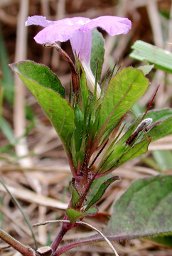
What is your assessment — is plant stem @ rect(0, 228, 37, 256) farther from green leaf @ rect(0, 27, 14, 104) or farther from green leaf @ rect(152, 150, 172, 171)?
green leaf @ rect(0, 27, 14, 104)

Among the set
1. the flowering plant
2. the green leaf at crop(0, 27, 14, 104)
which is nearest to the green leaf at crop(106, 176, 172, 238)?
the flowering plant

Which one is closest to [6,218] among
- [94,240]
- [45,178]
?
[45,178]

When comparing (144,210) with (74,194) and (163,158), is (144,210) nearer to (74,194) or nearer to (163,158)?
(74,194)

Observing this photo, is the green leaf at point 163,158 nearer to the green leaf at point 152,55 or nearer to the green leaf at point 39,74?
the green leaf at point 152,55

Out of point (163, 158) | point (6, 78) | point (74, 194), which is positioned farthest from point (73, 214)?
point (6, 78)

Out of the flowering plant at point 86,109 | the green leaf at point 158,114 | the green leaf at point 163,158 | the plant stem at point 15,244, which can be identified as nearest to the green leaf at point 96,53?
the flowering plant at point 86,109
